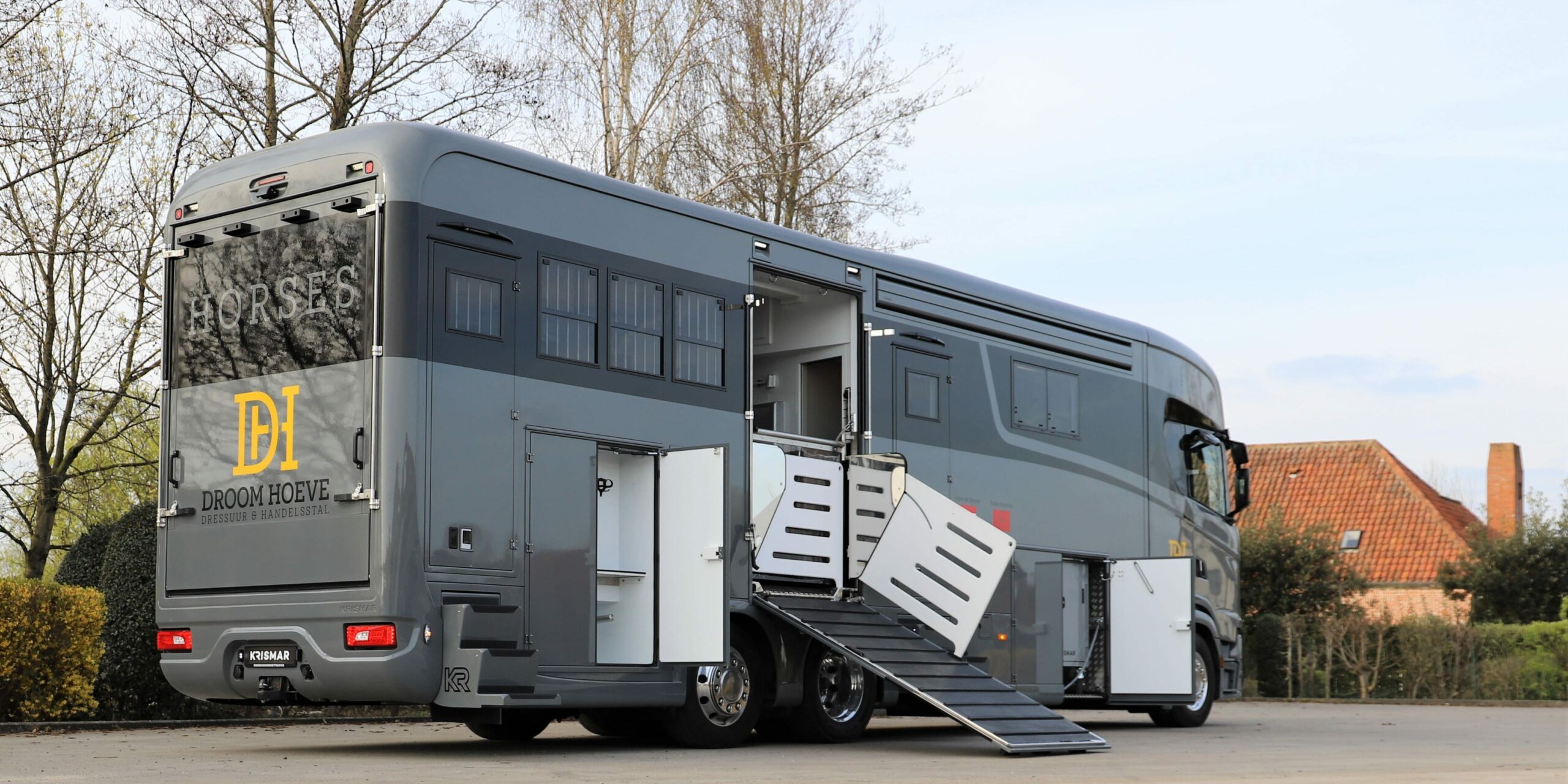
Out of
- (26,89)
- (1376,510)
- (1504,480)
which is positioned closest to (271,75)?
(26,89)

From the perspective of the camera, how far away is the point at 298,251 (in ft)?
31.1

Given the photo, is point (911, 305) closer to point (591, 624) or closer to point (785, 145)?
point (591, 624)

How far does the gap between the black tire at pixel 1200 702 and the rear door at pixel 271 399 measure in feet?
29.6

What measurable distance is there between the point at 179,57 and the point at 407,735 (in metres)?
8.40

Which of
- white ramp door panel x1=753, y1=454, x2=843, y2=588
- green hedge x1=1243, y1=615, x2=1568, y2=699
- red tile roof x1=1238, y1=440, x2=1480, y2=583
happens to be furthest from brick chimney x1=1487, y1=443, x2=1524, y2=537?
white ramp door panel x1=753, y1=454, x2=843, y2=588

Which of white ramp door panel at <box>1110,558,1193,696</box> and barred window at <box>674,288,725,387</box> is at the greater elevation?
barred window at <box>674,288,725,387</box>

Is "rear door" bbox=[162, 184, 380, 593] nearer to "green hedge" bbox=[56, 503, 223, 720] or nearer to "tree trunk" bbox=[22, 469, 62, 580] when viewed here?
"green hedge" bbox=[56, 503, 223, 720]

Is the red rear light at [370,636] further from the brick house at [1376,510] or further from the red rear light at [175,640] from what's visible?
the brick house at [1376,510]

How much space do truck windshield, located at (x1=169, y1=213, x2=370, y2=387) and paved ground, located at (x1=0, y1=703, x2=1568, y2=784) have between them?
2.31 meters

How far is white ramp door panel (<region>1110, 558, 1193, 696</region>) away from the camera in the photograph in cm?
1392

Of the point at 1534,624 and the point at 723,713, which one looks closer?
the point at 723,713

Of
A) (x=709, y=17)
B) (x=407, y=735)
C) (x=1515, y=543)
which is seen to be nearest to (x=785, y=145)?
(x=709, y=17)

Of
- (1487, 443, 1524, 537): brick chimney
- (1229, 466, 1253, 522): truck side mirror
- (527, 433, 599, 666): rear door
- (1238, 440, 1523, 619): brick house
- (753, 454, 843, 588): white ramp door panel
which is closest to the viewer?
(527, 433, 599, 666): rear door

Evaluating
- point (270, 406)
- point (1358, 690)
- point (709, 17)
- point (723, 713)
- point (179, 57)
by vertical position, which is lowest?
point (1358, 690)
